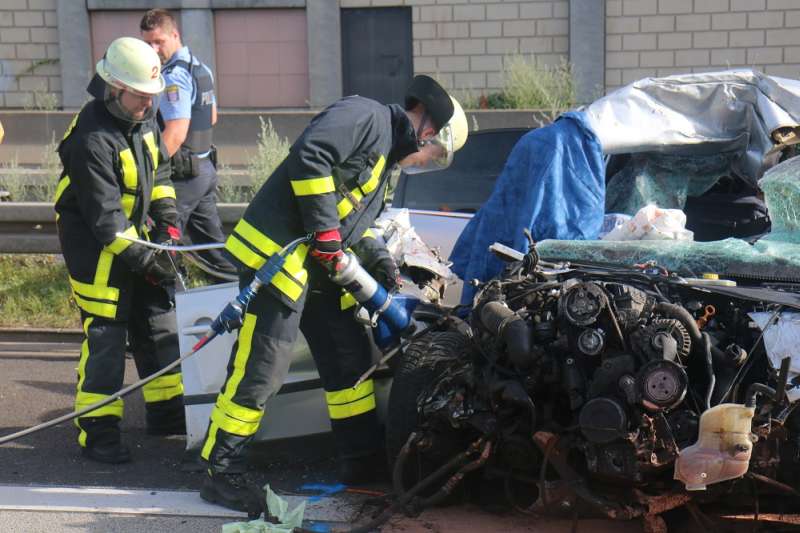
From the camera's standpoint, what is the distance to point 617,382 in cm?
344

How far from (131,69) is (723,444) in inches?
117

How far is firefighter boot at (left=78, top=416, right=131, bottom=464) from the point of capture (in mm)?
4816

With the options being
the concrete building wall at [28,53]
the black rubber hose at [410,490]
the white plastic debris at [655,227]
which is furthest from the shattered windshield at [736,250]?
the concrete building wall at [28,53]

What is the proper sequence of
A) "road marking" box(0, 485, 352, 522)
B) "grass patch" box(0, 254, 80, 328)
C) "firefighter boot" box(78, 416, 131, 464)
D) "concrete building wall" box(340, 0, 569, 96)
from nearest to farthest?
"road marking" box(0, 485, 352, 522), "firefighter boot" box(78, 416, 131, 464), "grass patch" box(0, 254, 80, 328), "concrete building wall" box(340, 0, 569, 96)

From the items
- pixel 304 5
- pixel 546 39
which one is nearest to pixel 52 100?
pixel 304 5

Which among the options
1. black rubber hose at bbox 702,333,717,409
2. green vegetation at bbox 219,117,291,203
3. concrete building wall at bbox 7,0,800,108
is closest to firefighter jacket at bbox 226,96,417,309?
black rubber hose at bbox 702,333,717,409

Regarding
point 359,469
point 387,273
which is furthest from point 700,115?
point 359,469

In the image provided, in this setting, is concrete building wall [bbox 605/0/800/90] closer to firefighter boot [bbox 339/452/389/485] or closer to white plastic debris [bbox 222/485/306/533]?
firefighter boot [bbox 339/452/389/485]

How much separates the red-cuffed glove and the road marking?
3.04 feet

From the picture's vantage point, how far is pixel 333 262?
4.09 meters

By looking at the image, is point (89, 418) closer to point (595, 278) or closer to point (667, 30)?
point (595, 278)

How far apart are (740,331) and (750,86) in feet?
7.11

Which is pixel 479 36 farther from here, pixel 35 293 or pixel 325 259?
pixel 325 259

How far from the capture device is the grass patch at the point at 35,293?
769 cm
